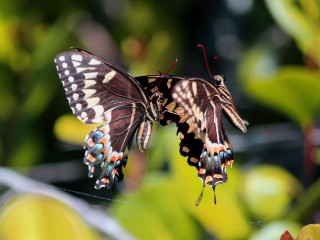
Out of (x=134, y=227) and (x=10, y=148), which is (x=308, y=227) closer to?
(x=134, y=227)

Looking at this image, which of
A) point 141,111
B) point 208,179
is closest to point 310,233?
point 208,179

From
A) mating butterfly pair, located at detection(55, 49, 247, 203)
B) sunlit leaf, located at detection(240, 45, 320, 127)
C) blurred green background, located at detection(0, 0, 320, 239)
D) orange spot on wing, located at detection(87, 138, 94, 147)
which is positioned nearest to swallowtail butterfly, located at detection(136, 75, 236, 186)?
mating butterfly pair, located at detection(55, 49, 247, 203)

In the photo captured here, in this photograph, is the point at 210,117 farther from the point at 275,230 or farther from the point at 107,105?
the point at 275,230

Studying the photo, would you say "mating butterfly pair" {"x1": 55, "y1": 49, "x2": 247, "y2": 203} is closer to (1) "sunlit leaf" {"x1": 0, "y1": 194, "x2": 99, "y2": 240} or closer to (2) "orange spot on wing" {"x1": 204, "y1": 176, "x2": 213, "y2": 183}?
(2) "orange spot on wing" {"x1": 204, "y1": 176, "x2": 213, "y2": 183}

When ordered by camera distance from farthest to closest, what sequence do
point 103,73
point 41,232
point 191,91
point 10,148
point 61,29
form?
point 10,148 < point 61,29 < point 41,232 < point 103,73 < point 191,91

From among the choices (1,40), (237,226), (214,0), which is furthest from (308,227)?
(214,0)

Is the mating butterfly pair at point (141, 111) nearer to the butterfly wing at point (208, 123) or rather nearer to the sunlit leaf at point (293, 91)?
the butterfly wing at point (208, 123)

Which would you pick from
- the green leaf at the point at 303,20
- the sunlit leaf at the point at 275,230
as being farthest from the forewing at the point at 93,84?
the green leaf at the point at 303,20
